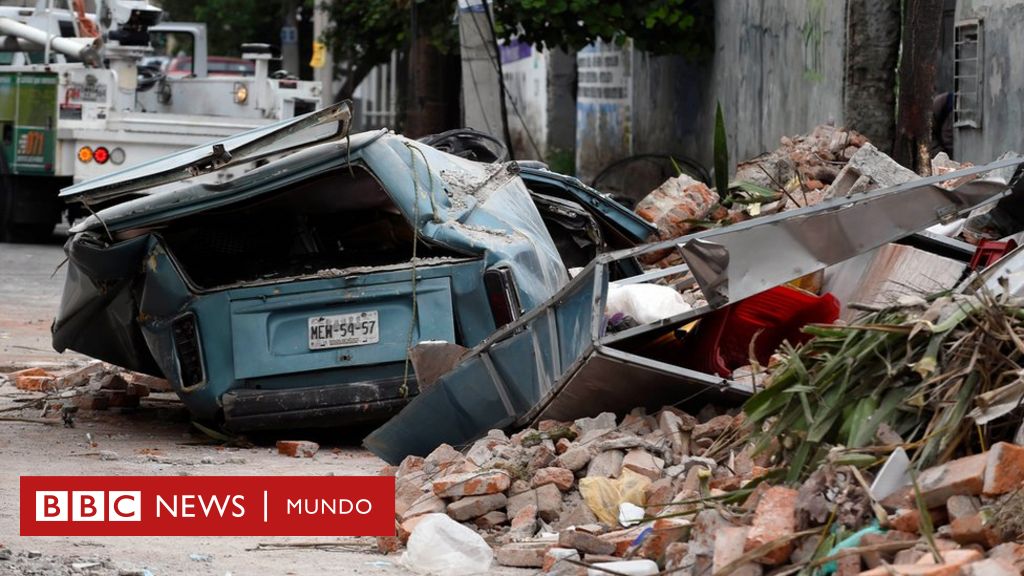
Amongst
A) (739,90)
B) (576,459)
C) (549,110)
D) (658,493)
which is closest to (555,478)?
(576,459)

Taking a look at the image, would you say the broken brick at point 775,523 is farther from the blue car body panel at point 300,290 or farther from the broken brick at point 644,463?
the blue car body panel at point 300,290

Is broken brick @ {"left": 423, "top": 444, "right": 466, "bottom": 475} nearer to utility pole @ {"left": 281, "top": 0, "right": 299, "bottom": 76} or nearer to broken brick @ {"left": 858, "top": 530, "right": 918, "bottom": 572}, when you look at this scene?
broken brick @ {"left": 858, "top": 530, "right": 918, "bottom": 572}

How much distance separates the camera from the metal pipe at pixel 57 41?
1653 cm

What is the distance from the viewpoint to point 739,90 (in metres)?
16.9

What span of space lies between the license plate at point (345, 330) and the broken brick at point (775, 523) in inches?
115

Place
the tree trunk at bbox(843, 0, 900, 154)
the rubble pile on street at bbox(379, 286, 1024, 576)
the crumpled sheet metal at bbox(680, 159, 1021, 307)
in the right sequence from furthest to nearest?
the tree trunk at bbox(843, 0, 900, 154) < the crumpled sheet metal at bbox(680, 159, 1021, 307) < the rubble pile on street at bbox(379, 286, 1024, 576)

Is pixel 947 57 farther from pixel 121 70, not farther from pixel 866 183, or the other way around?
A: pixel 121 70

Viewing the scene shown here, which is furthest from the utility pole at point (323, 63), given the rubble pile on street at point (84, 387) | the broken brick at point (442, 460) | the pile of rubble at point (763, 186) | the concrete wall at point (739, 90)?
the broken brick at point (442, 460)

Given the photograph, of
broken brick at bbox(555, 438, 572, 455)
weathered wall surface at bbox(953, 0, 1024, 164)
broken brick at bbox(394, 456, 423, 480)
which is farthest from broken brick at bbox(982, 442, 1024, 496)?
weathered wall surface at bbox(953, 0, 1024, 164)

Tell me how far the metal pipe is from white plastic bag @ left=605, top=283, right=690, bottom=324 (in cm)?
1088

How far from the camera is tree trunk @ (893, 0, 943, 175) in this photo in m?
10.2

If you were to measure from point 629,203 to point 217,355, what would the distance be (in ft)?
22.3

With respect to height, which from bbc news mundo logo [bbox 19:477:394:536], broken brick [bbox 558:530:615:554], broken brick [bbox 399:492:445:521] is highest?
broken brick [bbox 558:530:615:554]

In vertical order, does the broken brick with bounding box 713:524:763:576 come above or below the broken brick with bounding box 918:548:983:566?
below
